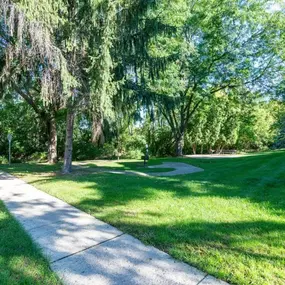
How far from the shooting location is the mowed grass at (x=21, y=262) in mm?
2158

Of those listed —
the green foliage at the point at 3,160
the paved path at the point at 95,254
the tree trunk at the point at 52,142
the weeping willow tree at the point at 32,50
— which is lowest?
the paved path at the point at 95,254

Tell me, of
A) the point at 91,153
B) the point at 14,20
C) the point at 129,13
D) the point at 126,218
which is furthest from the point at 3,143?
the point at 126,218

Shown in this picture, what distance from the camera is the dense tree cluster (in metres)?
7.03

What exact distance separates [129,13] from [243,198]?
6512 millimetres

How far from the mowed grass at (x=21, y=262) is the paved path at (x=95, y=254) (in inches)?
3.8

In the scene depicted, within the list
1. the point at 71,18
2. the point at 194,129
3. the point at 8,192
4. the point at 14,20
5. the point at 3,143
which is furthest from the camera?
the point at 194,129

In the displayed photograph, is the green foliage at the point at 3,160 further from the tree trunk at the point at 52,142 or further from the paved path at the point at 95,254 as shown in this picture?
the paved path at the point at 95,254

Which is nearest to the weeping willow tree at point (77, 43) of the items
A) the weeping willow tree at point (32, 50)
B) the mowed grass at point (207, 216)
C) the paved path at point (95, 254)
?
the weeping willow tree at point (32, 50)

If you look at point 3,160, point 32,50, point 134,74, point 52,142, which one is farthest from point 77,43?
point 3,160

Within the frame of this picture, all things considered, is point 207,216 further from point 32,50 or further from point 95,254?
point 32,50

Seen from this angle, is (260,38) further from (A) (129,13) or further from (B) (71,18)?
(B) (71,18)

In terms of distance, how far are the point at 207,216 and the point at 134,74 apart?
20.8ft

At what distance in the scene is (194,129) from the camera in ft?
72.3

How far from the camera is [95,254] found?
262 cm
